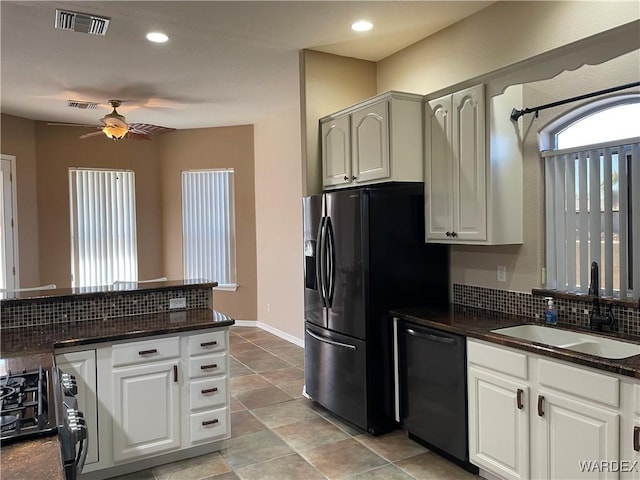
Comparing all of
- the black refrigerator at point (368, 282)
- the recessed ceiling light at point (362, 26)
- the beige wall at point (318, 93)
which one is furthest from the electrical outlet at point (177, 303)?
the recessed ceiling light at point (362, 26)

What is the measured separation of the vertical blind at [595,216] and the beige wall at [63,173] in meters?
5.90

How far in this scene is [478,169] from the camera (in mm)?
2982

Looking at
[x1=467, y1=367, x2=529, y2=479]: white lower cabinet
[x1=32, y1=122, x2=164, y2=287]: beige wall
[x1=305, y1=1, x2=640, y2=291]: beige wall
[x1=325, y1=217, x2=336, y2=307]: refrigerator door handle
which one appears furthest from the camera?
[x1=32, y1=122, x2=164, y2=287]: beige wall

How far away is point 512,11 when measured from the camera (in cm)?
305

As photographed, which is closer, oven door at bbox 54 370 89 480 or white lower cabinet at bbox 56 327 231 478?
oven door at bbox 54 370 89 480

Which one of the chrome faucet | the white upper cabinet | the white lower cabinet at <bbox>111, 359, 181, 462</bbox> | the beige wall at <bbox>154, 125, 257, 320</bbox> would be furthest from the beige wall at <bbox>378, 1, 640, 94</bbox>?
the beige wall at <bbox>154, 125, 257, 320</bbox>

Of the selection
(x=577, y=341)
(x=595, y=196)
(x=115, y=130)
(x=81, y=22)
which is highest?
(x=81, y=22)

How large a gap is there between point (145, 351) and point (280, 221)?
11.7 ft

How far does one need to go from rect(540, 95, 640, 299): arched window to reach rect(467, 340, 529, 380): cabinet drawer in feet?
2.24

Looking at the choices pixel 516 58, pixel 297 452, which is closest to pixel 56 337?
pixel 297 452

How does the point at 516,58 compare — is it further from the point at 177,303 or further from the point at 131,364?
the point at 131,364

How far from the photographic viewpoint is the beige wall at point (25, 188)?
5.98 m

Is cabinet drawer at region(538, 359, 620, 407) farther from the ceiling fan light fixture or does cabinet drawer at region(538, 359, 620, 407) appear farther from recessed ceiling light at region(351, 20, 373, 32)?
the ceiling fan light fixture

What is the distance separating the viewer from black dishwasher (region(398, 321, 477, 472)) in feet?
9.12
